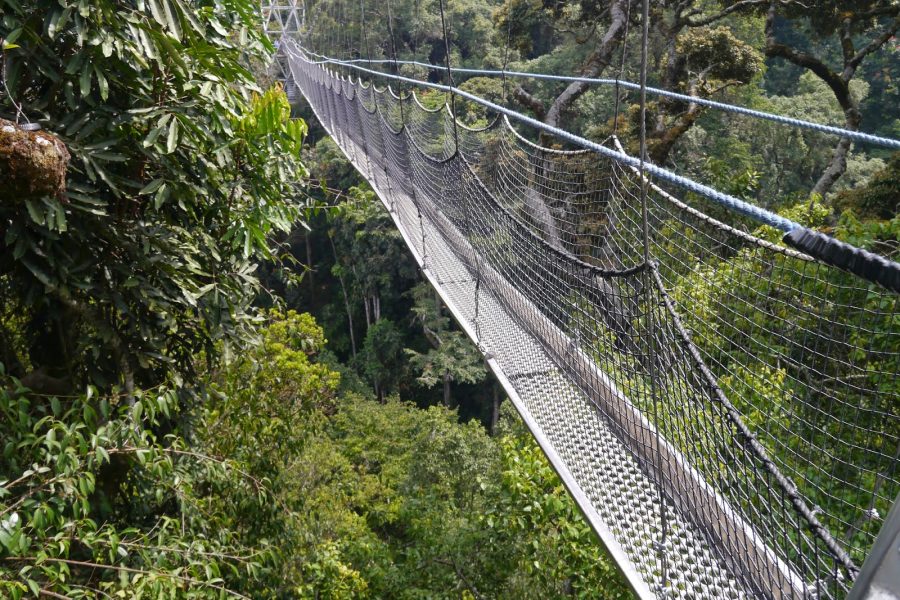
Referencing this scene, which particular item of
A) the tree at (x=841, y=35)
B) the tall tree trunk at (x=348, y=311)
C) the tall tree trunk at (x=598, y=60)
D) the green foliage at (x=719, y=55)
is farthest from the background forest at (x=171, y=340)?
the tall tree trunk at (x=348, y=311)

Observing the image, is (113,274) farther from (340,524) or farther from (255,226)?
(340,524)

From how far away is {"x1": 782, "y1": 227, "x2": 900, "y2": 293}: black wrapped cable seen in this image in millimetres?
413

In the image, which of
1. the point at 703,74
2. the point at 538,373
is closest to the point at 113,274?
the point at 538,373

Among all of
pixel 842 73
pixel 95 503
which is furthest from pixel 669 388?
pixel 842 73

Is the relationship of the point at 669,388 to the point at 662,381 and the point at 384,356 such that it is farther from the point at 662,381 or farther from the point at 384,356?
the point at 384,356

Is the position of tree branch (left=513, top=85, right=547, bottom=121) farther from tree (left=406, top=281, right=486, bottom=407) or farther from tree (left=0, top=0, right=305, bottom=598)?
tree (left=0, top=0, right=305, bottom=598)

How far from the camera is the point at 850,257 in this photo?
0.45m

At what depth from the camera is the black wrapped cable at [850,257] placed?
41cm

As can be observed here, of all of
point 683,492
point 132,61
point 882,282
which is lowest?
point 683,492

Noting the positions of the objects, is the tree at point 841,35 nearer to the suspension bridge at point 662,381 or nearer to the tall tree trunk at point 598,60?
the tall tree trunk at point 598,60

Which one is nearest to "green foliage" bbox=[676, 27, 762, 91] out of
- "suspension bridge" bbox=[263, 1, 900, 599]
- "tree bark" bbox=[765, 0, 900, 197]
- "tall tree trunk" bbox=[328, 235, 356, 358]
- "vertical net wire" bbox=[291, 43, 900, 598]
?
"tree bark" bbox=[765, 0, 900, 197]

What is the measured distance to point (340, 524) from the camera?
5.52 meters

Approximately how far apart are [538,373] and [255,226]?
2.48 feet

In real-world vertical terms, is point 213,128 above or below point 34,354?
above
